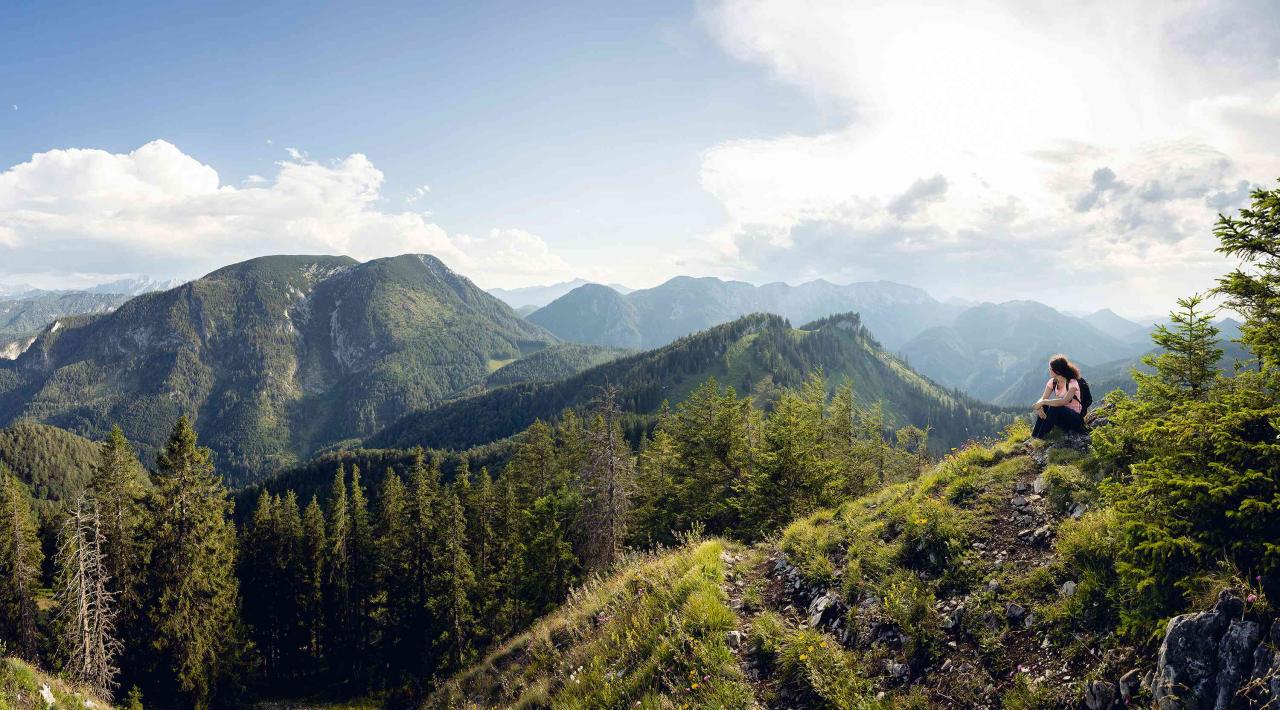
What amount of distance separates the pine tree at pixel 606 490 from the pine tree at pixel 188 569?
22.5 metres

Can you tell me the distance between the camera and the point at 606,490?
110 feet

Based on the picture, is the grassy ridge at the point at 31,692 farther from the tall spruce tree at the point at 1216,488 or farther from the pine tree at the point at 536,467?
the tall spruce tree at the point at 1216,488

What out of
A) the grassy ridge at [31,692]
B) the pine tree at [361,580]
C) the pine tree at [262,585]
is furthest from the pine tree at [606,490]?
the pine tree at [262,585]

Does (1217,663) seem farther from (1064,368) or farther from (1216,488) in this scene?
(1064,368)

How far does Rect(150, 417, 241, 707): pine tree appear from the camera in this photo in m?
31.0

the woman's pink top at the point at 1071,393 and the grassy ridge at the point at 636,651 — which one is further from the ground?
the woman's pink top at the point at 1071,393

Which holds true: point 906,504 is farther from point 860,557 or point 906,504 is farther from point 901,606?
point 901,606

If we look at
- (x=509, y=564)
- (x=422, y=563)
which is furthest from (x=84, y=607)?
(x=509, y=564)

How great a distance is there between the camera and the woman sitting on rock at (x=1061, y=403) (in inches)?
538

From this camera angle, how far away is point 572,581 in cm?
3231

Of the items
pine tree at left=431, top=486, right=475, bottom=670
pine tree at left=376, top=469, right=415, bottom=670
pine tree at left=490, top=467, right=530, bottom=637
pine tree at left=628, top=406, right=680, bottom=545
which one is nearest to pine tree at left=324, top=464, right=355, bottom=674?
pine tree at left=376, top=469, right=415, bottom=670

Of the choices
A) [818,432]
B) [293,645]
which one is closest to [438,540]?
[293,645]

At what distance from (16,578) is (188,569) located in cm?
1615

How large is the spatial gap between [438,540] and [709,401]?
2452cm
